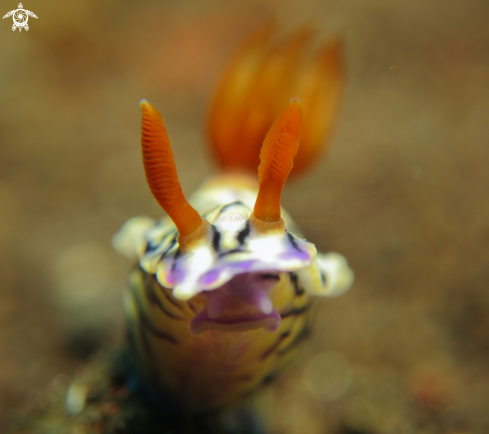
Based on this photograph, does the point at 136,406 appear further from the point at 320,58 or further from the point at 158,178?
the point at 320,58

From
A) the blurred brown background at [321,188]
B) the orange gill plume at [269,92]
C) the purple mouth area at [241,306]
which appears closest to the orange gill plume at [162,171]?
the purple mouth area at [241,306]

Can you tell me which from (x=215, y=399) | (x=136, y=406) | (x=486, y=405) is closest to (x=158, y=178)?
(x=215, y=399)

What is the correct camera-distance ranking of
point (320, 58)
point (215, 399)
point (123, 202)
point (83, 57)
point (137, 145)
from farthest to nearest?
point (83, 57) → point (137, 145) → point (123, 202) → point (320, 58) → point (215, 399)

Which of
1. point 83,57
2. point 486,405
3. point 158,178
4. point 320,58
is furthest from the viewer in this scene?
point 83,57

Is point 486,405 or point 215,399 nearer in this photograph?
point 215,399

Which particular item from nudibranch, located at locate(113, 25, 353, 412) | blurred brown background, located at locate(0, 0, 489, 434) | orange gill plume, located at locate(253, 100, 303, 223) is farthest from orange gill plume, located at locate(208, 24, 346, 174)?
orange gill plume, located at locate(253, 100, 303, 223)

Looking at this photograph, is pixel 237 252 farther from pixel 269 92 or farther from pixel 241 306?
pixel 269 92
